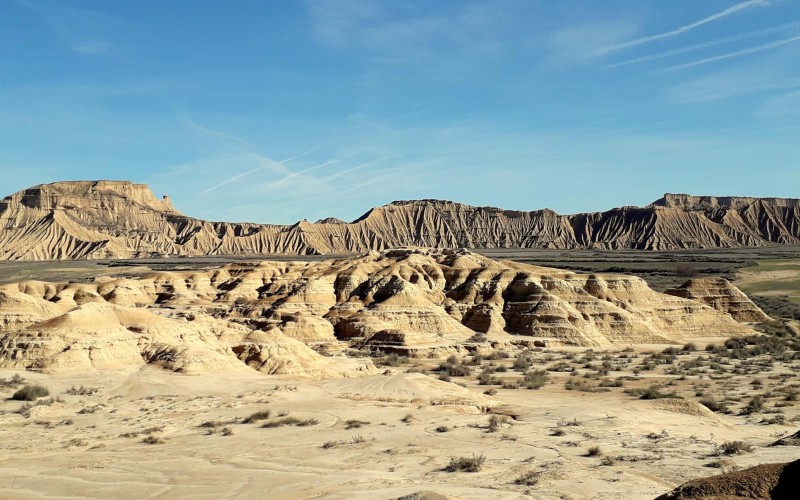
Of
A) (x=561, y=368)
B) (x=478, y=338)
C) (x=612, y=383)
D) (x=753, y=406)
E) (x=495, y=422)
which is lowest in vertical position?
(x=612, y=383)

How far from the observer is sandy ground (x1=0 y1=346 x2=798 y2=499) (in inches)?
628

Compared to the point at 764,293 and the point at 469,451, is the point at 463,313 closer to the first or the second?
the point at 469,451

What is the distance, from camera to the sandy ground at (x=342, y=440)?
1595 centimetres

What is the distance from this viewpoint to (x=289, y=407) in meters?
26.0

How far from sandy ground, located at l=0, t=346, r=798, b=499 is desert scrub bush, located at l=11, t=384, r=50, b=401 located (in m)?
0.67

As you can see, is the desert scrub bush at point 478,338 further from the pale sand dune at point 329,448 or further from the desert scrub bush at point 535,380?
the pale sand dune at point 329,448

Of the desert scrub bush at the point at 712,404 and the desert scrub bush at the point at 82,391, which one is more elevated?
the desert scrub bush at the point at 82,391

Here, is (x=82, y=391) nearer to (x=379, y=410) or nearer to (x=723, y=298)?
(x=379, y=410)

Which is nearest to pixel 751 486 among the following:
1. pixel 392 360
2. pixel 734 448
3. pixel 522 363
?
pixel 734 448

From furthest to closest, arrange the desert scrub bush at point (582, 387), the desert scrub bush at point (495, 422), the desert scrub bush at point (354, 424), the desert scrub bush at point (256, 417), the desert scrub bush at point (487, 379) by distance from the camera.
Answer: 1. the desert scrub bush at point (487, 379)
2. the desert scrub bush at point (582, 387)
3. the desert scrub bush at point (256, 417)
4. the desert scrub bush at point (354, 424)
5. the desert scrub bush at point (495, 422)

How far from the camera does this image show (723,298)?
6719cm

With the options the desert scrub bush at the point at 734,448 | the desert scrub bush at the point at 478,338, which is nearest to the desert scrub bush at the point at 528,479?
the desert scrub bush at the point at 734,448

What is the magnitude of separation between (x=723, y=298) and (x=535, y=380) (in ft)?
124

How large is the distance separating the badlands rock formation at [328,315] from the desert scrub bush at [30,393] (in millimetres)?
4005
